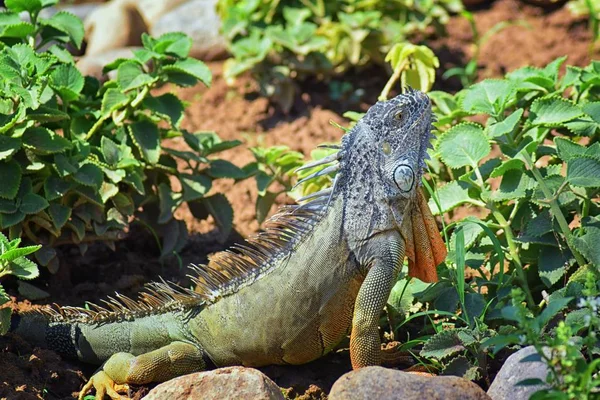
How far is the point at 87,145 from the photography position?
5977mm

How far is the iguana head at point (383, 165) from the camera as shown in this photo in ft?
16.3

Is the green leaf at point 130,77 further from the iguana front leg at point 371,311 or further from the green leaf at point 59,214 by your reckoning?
the iguana front leg at point 371,311

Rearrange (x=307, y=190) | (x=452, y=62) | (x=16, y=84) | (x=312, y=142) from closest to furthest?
(x=16, y=84) → (x=307, y=190) → (x=312, y=142) → (x=452, y=62)

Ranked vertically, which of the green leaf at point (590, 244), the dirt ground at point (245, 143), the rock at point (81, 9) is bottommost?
the dirt ground at point (245, 143)

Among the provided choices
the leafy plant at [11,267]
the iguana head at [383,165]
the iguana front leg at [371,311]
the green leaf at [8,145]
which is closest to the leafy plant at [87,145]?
the green leaf at [8,145]

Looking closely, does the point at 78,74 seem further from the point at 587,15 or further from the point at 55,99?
the point at 587,15

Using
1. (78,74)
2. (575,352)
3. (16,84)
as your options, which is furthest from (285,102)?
(575,352)

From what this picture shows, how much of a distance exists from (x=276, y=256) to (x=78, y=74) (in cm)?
204

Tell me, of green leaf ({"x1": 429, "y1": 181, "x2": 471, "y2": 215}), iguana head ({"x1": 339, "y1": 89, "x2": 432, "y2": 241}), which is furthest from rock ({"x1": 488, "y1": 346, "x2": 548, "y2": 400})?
green leaf ({"x1": 429, "y1": 181, "x2": 471, "y2": 215})

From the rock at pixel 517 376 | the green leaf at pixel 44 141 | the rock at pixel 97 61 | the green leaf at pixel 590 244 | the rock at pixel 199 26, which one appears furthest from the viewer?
the rock at pixel 199 26

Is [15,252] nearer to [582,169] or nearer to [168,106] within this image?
[168,106]

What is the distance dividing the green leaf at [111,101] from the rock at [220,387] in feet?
7.61

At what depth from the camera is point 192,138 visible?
6496 mm

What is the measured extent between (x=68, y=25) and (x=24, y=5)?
34cm
